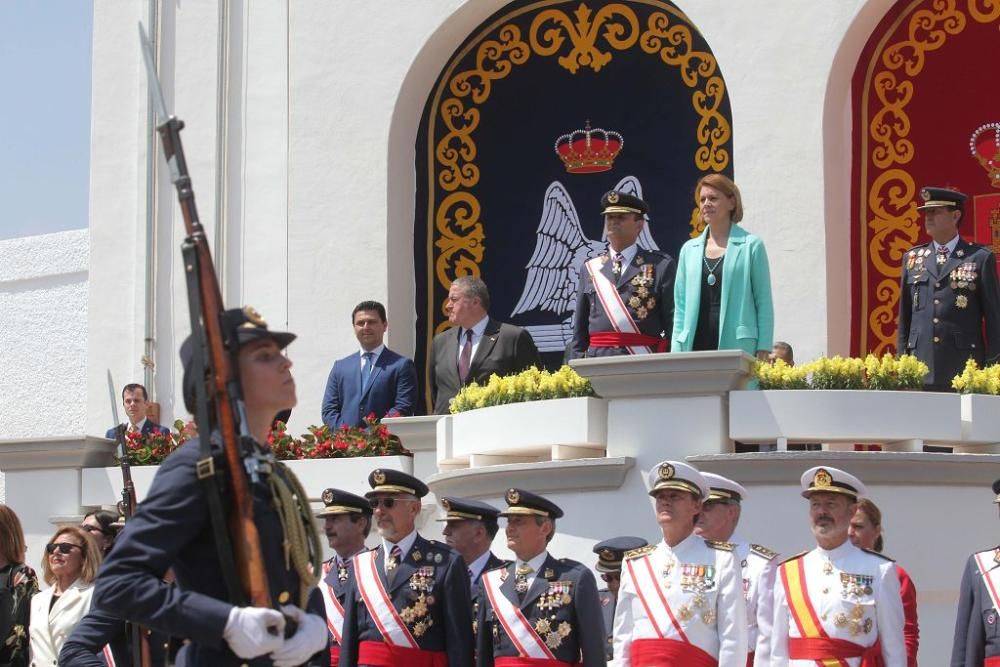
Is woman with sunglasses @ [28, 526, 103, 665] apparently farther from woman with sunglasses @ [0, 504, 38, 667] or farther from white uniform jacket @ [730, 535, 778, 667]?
white uniform jacket @ [730, 535, 778, 667]

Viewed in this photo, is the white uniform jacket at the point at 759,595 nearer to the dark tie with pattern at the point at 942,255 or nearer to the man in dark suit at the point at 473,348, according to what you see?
the man in dark suit at the point at 473,348

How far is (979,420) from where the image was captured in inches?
356

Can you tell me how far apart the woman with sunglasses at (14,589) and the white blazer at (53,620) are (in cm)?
15

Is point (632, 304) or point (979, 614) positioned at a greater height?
point (632, 304)

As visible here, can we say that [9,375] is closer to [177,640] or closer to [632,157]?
[632,157]

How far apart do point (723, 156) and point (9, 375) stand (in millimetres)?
8821

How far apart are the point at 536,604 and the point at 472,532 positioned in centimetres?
85

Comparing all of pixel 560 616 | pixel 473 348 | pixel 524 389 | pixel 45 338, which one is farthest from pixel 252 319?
pixel 45 338

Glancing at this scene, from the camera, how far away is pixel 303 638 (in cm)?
450

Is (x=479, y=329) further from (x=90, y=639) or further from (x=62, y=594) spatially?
(x=90, y=639)

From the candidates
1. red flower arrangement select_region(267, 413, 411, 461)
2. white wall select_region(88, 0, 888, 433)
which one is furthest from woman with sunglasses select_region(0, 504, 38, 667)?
white wall select_region(88, 0, 888, 433)

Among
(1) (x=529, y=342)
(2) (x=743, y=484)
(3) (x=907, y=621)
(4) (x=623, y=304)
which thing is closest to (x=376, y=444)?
(1) (x=529, y=342)

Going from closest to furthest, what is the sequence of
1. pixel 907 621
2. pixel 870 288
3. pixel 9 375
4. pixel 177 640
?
pixel 177 640, pixel 907 621, pixel 870 288, pixel 9 375

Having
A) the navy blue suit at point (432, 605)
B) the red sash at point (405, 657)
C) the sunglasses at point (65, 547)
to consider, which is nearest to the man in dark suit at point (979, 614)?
the navy blue suit at point (432, 605)
